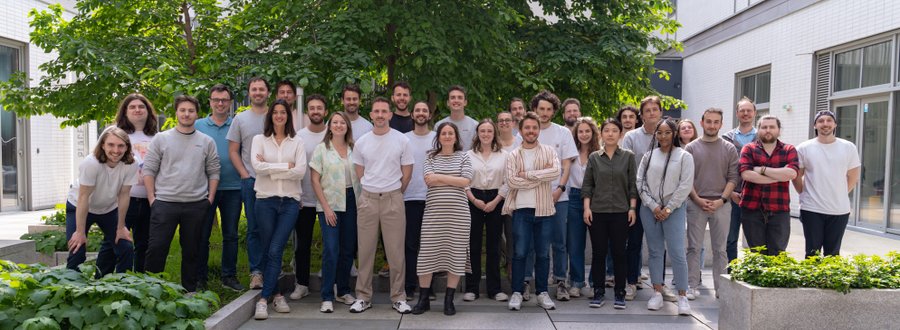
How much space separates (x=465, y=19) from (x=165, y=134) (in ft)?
13.6

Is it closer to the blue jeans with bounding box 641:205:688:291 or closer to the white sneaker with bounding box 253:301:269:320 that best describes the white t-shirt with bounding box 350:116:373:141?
the white sneaker with bounding box 253:301:269:320

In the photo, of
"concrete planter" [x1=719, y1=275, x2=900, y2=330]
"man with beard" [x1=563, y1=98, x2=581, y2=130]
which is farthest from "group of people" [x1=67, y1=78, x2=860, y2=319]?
"concrete planter" [x1=719, y1=275, x2=900, y2=330]

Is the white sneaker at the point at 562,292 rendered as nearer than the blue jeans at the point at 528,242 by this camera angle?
No

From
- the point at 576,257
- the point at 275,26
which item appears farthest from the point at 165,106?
the point at 576,257

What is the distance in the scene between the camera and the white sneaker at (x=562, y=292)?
6.68 m

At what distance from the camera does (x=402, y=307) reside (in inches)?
240

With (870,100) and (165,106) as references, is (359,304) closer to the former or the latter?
(165,106)

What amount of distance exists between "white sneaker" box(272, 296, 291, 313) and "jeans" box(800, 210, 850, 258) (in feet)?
15.6

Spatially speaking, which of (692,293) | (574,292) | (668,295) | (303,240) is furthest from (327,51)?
(692,293)

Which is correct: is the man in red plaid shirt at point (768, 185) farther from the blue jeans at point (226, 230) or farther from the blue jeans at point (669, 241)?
the blue jeans at point (226, 230)

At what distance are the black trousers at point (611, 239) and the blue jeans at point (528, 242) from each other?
432 millimetres

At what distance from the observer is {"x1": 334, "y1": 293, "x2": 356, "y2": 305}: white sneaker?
20.9ft

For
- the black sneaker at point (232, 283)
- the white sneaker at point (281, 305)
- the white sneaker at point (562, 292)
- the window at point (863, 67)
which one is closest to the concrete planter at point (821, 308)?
the white sneaker at point (562, 292)

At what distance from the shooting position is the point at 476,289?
6.73 metres
